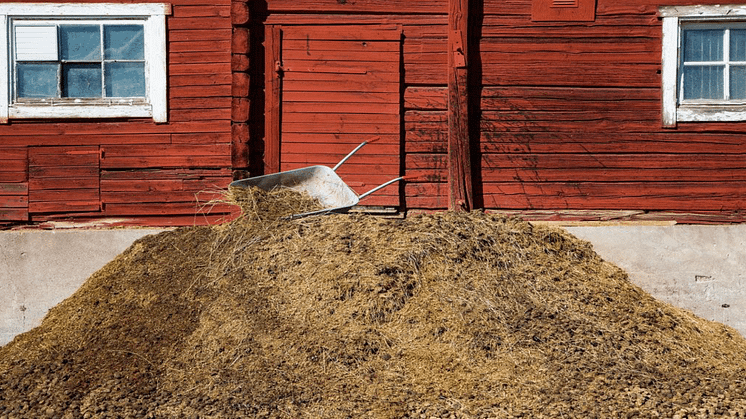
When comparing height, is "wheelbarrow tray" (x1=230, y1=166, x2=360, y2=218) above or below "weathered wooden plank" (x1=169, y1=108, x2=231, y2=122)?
below

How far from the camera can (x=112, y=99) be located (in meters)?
7.49

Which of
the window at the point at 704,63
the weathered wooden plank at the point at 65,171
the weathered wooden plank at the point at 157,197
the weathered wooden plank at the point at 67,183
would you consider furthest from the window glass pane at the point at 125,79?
the window at the point at 704,63

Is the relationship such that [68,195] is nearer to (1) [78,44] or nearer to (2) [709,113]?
(1) [78,44]

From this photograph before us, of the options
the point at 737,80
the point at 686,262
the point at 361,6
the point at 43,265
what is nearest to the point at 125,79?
the point at 43,265

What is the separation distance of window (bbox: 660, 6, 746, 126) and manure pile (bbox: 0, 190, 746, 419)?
6.64 feet

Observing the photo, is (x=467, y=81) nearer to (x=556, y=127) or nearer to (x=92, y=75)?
(x=556, y=127)

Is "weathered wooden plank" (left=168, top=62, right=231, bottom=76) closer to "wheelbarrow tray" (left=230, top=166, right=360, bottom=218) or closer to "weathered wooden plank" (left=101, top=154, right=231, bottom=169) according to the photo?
"weathered wooden plank" (left=101, top=154, right=231, bottom=169)

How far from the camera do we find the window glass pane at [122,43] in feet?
24.6

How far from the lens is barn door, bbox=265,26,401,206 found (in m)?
7.60

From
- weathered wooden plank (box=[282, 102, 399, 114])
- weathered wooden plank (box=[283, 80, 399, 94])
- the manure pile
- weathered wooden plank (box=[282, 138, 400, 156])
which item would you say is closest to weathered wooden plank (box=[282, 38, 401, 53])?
weathered wooden plank (box=[283, 80, 399, 94])

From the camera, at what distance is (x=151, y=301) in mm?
6004

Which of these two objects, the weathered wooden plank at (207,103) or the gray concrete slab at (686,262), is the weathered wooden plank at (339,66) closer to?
the weathered wooden plank at (207,103)

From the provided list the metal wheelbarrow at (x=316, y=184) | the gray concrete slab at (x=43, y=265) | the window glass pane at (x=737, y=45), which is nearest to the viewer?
the metal wheelbarrow at (x=316, y=184)

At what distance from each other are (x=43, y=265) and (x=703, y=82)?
650cm
